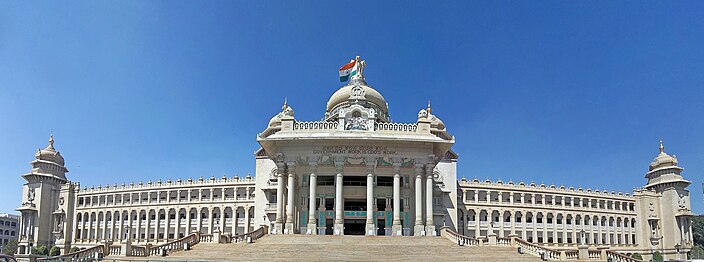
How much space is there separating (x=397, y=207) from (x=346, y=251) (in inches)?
537

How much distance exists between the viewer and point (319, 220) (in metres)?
49.7

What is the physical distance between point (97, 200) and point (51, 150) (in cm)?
1386

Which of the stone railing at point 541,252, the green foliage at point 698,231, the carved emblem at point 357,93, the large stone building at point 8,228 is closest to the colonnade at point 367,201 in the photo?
the carved emblem at point 357,93

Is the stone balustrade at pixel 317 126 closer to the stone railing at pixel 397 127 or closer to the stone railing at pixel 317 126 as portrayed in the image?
the stone railing at pixel 317 126

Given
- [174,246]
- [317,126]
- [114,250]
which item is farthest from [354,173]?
[114,250]

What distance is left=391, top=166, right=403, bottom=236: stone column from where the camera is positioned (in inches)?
1807

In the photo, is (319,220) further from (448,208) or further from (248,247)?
(448,208)

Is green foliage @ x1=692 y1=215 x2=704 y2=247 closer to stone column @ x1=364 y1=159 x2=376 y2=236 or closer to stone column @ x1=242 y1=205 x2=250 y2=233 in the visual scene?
stone column @ x1=242 y1=205 x2=250 y2=233

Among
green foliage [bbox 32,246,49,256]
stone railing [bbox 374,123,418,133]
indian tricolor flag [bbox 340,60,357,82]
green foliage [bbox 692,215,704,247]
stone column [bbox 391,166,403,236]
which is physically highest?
indian tricolor flag [bbox 340,60,357,82]

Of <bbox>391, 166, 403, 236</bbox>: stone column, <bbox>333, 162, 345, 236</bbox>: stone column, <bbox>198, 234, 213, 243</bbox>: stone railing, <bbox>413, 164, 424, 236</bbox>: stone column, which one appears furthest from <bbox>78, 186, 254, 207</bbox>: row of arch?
<bbox>198, 234, 213, 243</bbox>: stone railing

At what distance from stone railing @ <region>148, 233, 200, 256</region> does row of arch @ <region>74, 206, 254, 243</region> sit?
4640 centimetres

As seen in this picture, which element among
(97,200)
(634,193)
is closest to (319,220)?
(97,200)

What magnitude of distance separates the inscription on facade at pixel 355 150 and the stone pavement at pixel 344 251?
9.23 metres

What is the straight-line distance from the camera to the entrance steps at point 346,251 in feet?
104
